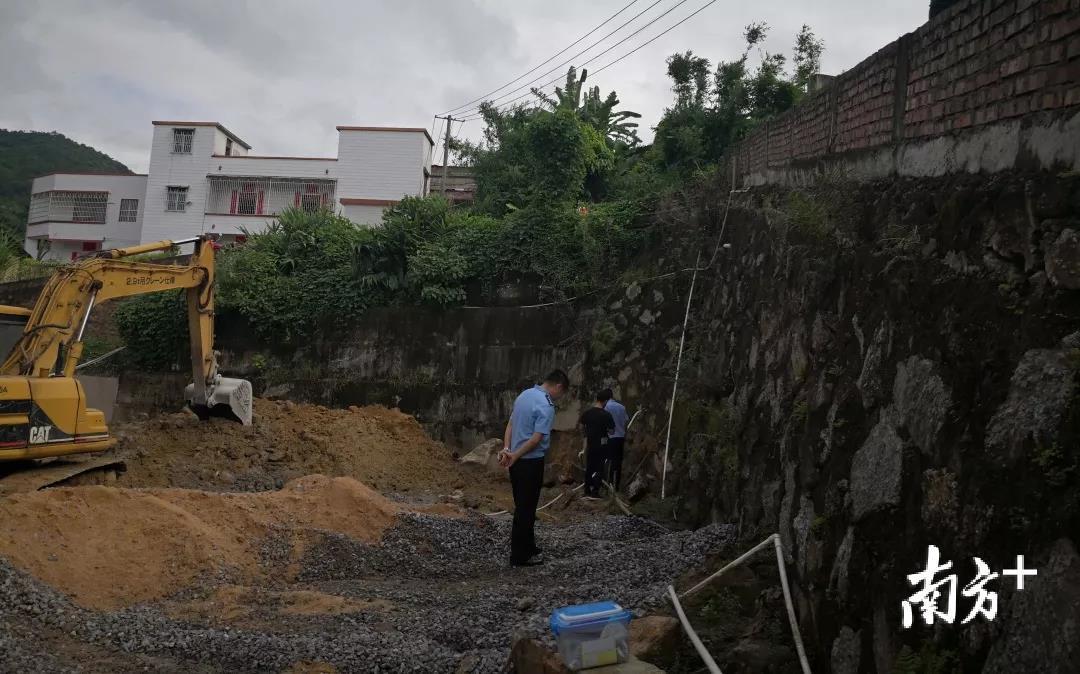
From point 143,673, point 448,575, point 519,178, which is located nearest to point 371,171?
point 519,178

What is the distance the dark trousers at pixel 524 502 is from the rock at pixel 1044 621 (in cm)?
459

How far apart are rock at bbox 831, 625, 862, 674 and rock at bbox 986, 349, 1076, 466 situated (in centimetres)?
109

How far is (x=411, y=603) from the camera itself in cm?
605

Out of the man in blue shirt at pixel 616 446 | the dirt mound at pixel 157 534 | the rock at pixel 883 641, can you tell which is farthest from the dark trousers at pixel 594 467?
the rock at pixel 883 641

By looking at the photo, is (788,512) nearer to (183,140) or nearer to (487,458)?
(487,458)

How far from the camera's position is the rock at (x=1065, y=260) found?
2.88m

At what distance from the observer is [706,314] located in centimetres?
1059

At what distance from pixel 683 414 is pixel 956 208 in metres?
6.20

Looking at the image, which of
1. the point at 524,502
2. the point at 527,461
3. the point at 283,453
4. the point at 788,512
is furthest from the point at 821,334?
the point at 283,453

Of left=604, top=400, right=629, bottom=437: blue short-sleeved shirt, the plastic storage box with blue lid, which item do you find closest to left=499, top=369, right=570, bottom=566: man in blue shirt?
the plastic storage box with blue lid

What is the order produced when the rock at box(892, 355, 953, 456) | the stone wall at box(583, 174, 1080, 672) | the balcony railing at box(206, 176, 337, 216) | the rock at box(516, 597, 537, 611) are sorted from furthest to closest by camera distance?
1. the balcony railing at box(206, 176, 337, 216)
2. the rock at box(516, 597, 537, 611)
3. the rock at box(892, 355, 953, 456)
4. the stone wall at box(583, 174, 1080, 672)

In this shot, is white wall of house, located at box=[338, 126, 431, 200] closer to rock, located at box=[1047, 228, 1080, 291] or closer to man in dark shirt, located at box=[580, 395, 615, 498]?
man in dark shirt, located at box=[580, 395, 615, 498]

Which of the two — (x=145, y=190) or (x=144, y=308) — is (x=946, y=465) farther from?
(x=145, y=190)

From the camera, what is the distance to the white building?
29938 millimetres
